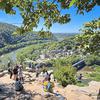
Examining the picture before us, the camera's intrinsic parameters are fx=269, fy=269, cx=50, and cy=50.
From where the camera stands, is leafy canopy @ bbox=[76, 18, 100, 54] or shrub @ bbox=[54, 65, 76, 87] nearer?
leafy canopy @ bbox=[76, 18, 100, 54]

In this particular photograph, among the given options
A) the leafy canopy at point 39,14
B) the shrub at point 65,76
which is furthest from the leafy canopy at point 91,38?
the shrub at point 65,76

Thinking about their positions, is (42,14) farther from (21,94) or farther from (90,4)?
(21,94)

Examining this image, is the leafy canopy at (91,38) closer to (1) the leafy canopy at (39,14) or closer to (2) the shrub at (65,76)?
(1) the leafy canopy at (39,14)

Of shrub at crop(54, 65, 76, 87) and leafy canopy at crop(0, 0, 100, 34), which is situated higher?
leafy canopy at crop(0, 0, 100, 34)

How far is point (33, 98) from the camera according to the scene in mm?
19828

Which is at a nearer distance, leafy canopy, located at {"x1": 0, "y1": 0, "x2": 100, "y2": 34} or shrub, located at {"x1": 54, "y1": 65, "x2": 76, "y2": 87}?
leafy canopy, located at {"x1": 0, "y1": 0, "x2": 100, "y2": 34}

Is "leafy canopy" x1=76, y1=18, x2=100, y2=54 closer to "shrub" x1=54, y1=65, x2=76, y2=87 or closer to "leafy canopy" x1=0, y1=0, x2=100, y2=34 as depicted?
"leafy canopy" x1=0, y1=0, x2=100, y2=34

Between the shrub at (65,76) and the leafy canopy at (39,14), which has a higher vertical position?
the leafy canopy at (39,14)

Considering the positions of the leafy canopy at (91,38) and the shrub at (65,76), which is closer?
the leafy canopy at (91,38)

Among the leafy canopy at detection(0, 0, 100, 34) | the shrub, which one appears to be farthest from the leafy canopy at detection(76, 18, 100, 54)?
the shrub

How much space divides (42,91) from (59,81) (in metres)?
12.9

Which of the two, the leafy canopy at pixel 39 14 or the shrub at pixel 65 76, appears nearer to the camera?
the leafy canopy at pixel 39 14

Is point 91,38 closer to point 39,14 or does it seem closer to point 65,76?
point 39,14

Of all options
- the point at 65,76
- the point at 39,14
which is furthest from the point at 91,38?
→ the point at 65,76
